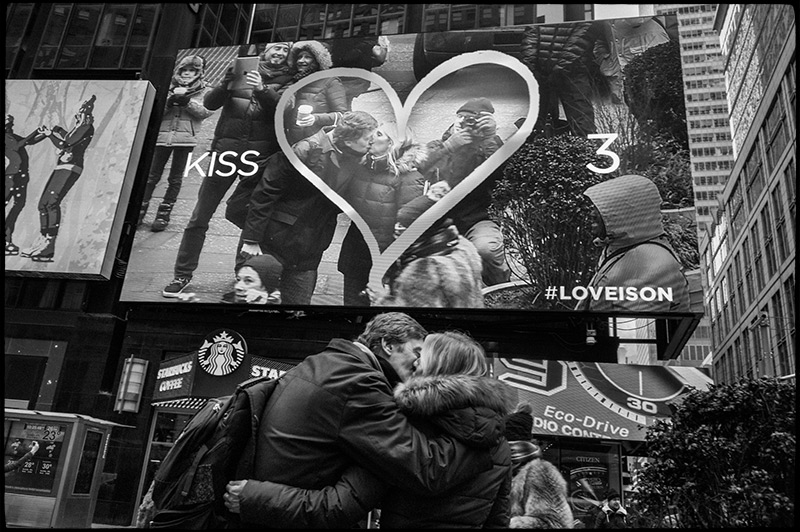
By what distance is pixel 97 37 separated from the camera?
75.9ft

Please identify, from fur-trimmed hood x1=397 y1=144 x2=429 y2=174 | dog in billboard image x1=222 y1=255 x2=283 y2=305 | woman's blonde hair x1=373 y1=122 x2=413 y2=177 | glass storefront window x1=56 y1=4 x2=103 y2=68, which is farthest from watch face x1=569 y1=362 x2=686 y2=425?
glass storefront window x1=56 y1=4 x2=103 y2=68

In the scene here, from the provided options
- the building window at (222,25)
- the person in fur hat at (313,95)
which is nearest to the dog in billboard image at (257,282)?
the person in fur hat at (313,95)

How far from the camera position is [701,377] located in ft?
45.2

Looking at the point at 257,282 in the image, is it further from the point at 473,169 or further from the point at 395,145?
the point at 473,169

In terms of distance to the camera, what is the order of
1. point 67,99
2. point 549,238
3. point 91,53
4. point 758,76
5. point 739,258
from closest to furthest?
point 549,238 < point 67,99 < point 91,53 < point 758,76 < point 739,258

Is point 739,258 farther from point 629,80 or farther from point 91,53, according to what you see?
point 91,53

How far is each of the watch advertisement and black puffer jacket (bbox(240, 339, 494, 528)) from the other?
38.0 ft

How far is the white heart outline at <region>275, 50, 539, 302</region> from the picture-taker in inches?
629

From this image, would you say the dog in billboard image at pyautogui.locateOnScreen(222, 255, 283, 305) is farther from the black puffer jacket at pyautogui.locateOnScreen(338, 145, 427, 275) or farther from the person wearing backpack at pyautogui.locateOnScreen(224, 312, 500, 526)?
the person wearing backpack at pyautogui.locateOnScreen(224, 312, 500, 526)

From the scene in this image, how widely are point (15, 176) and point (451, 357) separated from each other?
69.2ft

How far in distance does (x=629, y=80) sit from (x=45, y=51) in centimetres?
2084

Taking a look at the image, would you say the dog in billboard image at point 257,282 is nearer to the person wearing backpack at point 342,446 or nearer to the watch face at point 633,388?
the watch face at point 633,388

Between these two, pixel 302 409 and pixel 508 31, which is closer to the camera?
pixel 302 409

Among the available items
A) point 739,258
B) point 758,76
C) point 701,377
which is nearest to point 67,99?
point 701,377
